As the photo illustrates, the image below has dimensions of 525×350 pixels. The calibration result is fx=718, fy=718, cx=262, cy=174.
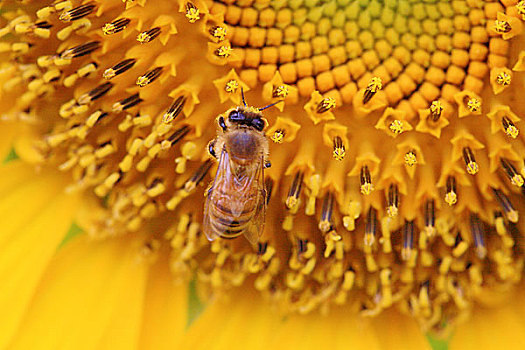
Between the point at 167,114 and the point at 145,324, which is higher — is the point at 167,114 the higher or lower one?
the higher one

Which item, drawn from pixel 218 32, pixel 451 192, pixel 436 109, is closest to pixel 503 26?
pixel 436 109

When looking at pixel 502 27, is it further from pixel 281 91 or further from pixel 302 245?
pixel 302 245

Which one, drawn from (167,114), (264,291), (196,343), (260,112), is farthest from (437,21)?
(196,343)

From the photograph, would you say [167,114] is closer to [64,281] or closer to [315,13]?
[315,13]

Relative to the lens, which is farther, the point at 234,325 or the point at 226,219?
the point at 234,325

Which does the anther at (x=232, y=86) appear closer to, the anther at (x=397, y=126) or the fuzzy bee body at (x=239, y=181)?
the fuzzy bee body at (x=239, y=181)

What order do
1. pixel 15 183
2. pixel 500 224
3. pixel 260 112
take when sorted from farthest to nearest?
pixel 15 183 → pixel 500 224 → pixel 260 112
